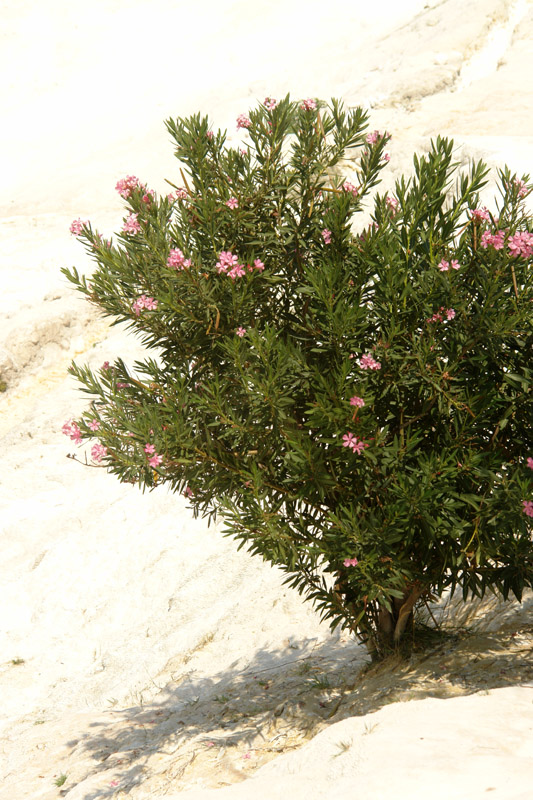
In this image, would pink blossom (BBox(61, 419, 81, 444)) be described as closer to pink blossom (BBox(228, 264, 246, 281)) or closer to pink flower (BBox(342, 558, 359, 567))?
pink blossom (BBox(228, 264, 246, 281))

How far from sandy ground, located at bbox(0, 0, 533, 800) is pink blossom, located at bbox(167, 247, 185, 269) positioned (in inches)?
167

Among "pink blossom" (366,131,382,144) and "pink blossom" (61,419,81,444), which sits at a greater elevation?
"pink blossom" (366,131,382,144)

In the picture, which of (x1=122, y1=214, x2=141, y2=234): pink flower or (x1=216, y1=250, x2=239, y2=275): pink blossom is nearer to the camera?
(x1=216, y1=250, x2=239, y2=275): pink blossom

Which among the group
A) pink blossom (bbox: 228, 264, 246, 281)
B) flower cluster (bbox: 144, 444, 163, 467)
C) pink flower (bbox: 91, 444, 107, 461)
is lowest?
flower cluster (bbox: 144, 444, 163, 467)

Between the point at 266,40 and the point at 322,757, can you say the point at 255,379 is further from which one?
the point at 266,40

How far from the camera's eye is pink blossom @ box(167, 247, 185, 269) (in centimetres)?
609

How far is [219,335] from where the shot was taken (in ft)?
21.4

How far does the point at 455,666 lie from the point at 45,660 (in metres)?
7.98

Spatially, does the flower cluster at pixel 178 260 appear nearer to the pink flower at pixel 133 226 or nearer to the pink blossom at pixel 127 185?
the pink flower at pixel 133 226

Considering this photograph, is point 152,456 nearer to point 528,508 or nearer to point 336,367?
point 336,367

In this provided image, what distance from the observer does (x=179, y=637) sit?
12.2 meters

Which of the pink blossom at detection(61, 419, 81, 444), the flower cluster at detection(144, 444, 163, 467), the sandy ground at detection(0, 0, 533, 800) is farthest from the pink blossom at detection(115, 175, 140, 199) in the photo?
the sandy ground at detection(0, 0, 533, 800)

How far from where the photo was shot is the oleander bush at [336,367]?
5.98 m

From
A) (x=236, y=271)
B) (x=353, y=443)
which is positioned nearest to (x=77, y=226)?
(x=236, y=271)
